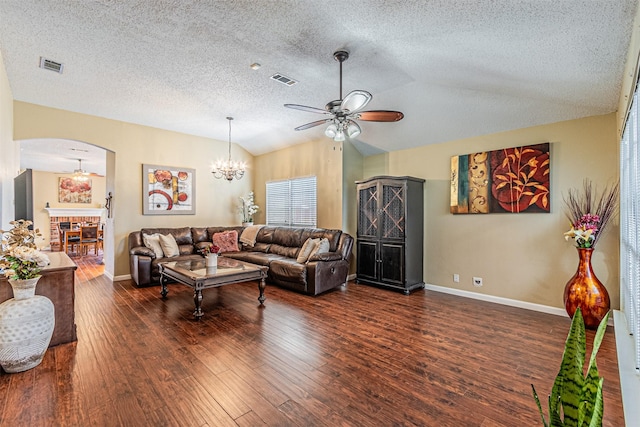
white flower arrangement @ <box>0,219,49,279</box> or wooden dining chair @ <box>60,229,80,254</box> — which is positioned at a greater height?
white flower arrangement @ <box>0,219,49,279</box>

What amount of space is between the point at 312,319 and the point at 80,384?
2261 mm

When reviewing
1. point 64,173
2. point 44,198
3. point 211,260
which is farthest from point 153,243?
point 64,173

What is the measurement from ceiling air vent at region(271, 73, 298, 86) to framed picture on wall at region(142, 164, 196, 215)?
3645mm

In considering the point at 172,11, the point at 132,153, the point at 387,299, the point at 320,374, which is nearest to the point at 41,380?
the point at 320,374

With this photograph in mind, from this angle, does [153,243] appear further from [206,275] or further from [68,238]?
[68,238]

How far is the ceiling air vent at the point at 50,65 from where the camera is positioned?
11.9 ft

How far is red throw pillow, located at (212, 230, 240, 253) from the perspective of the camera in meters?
6.42

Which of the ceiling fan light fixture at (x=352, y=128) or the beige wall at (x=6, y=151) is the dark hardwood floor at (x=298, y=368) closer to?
the beige wall at (x=6, y=151)

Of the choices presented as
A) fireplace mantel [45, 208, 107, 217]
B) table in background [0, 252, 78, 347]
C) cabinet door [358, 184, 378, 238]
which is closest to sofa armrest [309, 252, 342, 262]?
cabinet door [358, 184, 378, 238]

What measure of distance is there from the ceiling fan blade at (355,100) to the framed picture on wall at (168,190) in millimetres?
4842

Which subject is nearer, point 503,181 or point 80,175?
point 503,181

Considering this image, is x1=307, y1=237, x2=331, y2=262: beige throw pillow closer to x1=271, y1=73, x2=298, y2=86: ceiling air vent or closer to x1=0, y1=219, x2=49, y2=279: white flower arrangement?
x1=271, y1=73, x2=298, y2=86: ceiling air vent

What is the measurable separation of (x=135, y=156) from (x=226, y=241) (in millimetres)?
2468

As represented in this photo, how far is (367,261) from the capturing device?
5.51 metres
